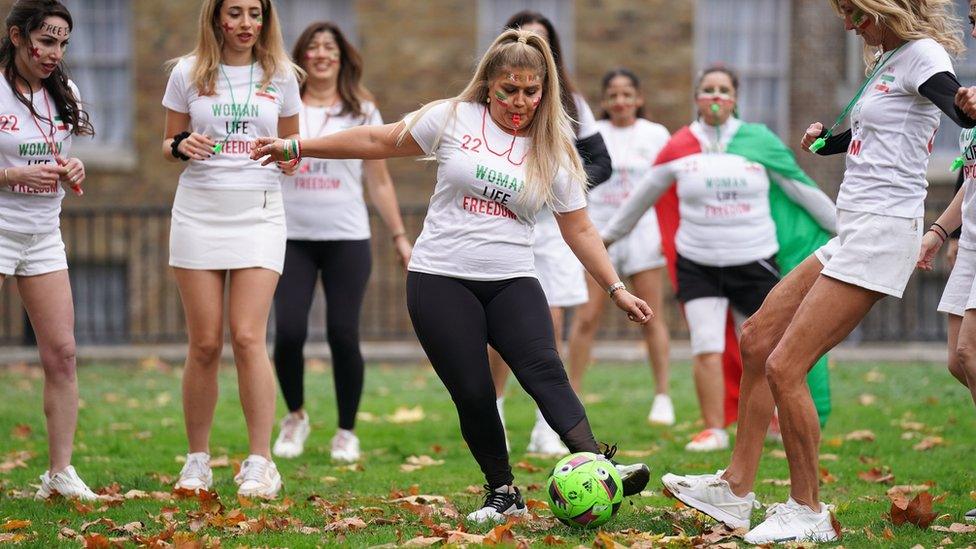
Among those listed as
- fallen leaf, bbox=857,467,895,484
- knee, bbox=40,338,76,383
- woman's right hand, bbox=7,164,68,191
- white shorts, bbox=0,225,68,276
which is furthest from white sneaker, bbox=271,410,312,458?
fallen leaf, bbox=857,467,895,484

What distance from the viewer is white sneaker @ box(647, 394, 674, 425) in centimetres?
946

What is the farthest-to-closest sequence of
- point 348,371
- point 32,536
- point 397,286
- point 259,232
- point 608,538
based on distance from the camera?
point 397,286 < point 348,371 < point 259,232 < point 32,536 < point 608,538

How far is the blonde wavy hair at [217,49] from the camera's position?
6445 millimetres

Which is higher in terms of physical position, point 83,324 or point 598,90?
point 598,90

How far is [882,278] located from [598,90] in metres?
12.3

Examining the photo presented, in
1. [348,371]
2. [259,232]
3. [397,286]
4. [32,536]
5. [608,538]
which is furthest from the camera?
[397,286]

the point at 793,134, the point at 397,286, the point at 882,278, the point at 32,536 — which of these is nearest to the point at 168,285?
the point at 397,286

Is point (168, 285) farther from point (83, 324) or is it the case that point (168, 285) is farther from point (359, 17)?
point (359, 17)

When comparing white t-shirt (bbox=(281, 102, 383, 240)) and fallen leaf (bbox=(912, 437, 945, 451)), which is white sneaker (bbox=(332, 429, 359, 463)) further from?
fallen leaf (bbox=(912, 437, 945, 451))

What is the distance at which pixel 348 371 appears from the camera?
7914 mm

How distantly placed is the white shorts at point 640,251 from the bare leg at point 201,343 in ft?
11.9

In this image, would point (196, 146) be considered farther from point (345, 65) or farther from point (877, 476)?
point (877, 476)

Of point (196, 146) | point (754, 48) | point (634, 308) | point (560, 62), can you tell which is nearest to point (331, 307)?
point (196, 146)

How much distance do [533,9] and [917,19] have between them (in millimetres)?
12727
